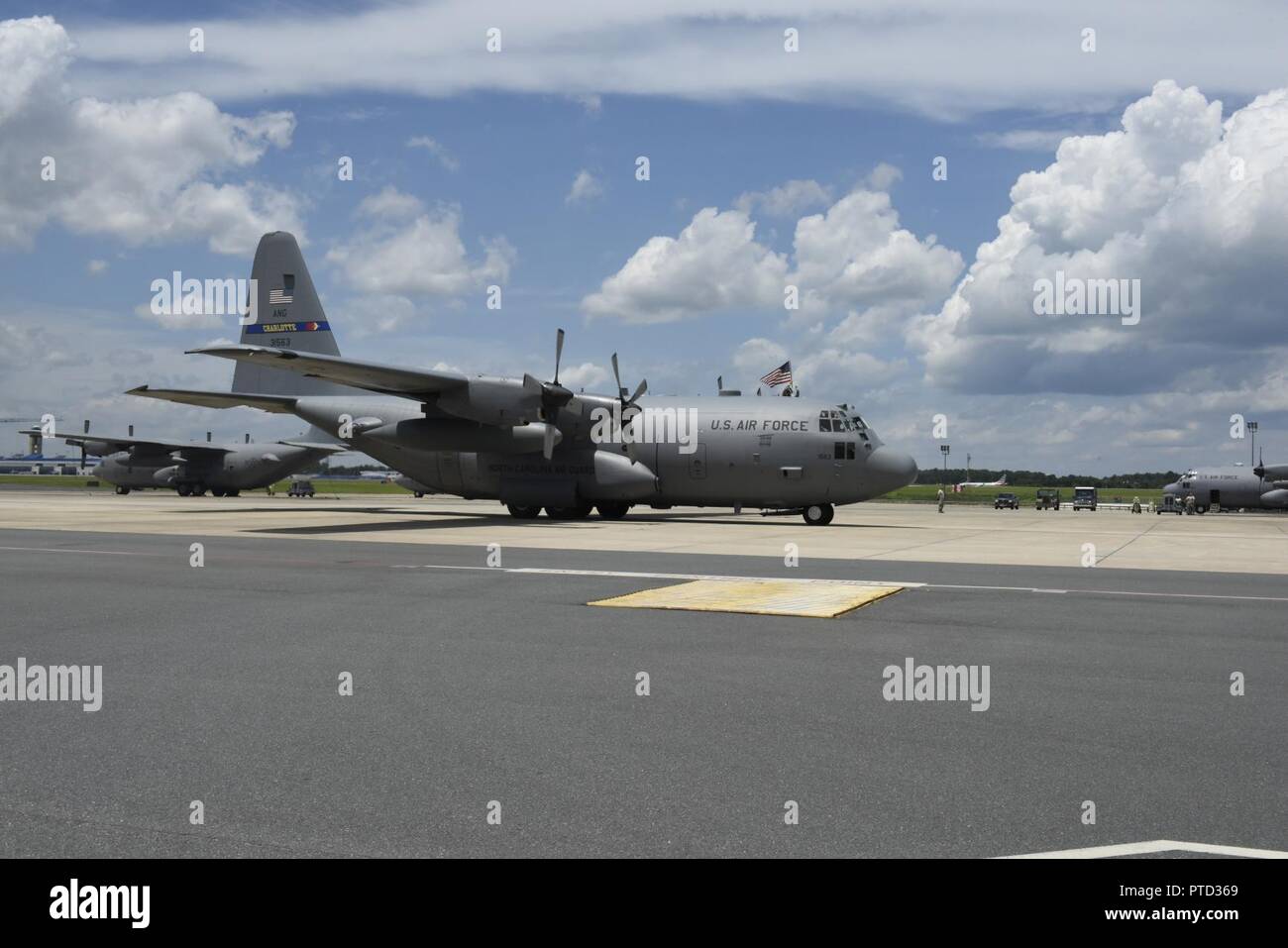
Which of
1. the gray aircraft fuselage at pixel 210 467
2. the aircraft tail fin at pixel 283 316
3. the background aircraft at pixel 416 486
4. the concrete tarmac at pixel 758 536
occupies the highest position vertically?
the aircraft tail fin at pixel 283 316

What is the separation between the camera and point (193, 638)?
10906mm

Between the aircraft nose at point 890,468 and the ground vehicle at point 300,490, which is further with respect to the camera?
the ground vehicle at point 300,490

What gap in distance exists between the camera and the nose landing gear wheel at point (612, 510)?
38.2 m

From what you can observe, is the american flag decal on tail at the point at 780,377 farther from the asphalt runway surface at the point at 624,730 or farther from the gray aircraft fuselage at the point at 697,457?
the asphalt runway surface at the point at 624,730

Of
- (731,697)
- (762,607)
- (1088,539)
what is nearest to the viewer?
(731,697)

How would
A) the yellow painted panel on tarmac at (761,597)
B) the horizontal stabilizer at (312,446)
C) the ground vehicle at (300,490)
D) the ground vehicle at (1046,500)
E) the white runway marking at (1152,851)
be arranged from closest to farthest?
the white runway marking at (1152,851) → the yellow painted panel on tarmac at (761,597) → the horizontal stabilizer at (312,446) → the ground vehicle at (300,490) → the ground vehicle at (1046,500)

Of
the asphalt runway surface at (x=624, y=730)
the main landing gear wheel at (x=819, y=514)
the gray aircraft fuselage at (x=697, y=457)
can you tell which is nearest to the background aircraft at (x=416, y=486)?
the gray aircraft fuselage at (x=697, y=457)

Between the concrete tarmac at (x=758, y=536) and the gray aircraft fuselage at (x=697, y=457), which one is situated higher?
the gray aircraft fuselage at (x=697, y=457)

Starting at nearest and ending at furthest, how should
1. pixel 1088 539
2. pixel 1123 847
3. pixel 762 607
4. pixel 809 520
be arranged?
pixel 1123 847 → pixel 762 607 → pixel 1088 539 → pixel 809 520

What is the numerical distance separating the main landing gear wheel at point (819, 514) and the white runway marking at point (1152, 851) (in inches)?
1214

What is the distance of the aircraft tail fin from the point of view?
41.4m

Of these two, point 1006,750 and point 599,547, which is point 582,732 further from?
point 599,547
